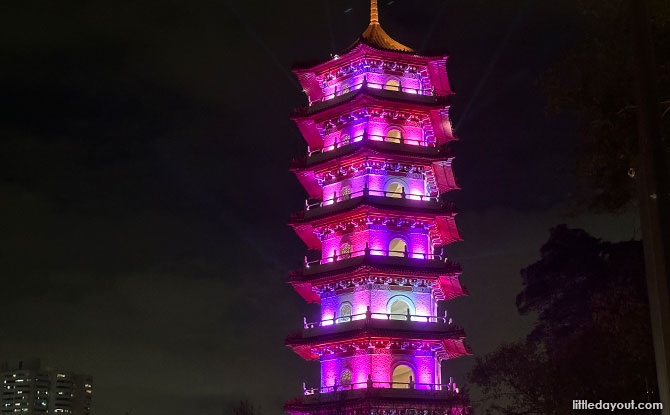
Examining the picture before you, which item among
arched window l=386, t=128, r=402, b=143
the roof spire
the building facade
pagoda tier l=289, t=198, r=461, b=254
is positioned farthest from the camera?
the building facade

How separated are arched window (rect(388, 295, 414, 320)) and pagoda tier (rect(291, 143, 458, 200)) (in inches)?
197

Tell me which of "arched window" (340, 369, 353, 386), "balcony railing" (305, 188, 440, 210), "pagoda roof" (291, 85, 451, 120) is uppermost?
"pagoda roof" (291, 85, 451, 120)

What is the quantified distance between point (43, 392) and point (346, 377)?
364 ft

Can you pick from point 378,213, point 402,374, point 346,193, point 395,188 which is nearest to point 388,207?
point 378,213

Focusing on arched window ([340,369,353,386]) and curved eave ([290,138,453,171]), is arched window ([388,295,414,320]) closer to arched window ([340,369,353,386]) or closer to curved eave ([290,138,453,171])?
arched window ([340,369,353,386])

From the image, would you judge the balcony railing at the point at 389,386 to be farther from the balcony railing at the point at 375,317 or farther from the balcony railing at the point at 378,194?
the balcony railing at the point at 378,194

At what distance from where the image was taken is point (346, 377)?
30.9m

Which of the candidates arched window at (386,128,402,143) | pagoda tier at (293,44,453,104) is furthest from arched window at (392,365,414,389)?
pagoda tier at (293,44,453,104)

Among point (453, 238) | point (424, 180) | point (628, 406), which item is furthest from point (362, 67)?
point (628, 406)

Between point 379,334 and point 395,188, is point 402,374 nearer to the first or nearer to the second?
point 379,334

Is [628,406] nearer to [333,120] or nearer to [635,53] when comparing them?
[635,53]

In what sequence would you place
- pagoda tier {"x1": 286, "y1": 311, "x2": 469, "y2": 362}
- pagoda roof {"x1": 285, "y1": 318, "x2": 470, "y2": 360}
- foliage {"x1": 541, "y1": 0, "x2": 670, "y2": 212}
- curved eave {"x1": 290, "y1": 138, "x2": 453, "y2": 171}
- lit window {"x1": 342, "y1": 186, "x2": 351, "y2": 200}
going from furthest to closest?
lit window {"x1": 342, "y1": 186, "x2": 351, "y2": 200} → curved eave {"x1": 290, "y1": 138, "x2": 453, "y2": 171} → pagoda tier {"x1": 286, "y1": 311, "x2": 469, "y2": 362} → pagoda roof {"x1": 285, "y1": 318, "x2": 470, "y2": 360} → foliage {"x1": 541, "y1": 0, "x2": 670, "y2": 212}

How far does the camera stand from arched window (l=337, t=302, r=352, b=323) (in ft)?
104

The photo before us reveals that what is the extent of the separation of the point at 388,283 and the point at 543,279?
11.0 metres
